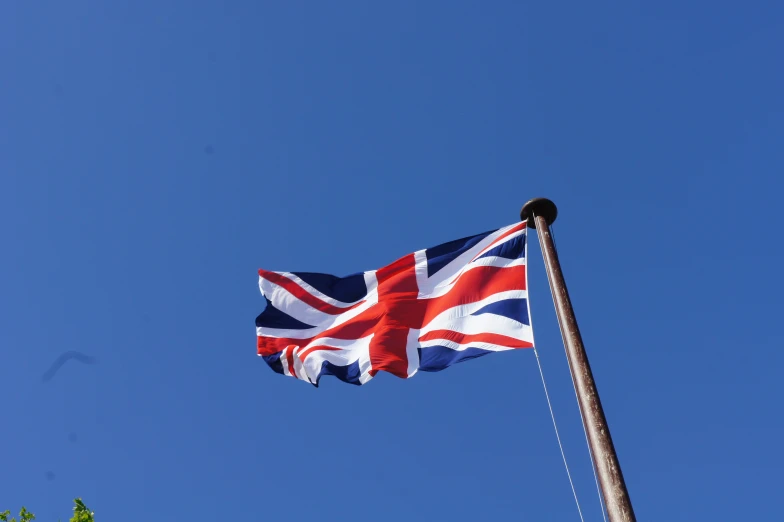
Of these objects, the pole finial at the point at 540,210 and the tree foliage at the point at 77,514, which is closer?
the pole finial at the point at 540,210

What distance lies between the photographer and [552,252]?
27.4 feet

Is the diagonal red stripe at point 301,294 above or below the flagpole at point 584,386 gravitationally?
above

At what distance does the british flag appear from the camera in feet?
30.7

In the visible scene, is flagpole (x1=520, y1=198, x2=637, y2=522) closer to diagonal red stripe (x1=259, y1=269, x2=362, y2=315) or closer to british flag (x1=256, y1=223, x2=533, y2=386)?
british flag (x1=256, y1=223, x2=533, y2=386)

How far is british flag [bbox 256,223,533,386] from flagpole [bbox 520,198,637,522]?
0.82m

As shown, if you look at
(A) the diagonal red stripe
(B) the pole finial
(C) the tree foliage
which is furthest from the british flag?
(C) the tree foliage

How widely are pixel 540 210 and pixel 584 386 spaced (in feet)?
10.1

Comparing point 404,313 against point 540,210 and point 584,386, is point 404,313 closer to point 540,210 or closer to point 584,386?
point 540,210

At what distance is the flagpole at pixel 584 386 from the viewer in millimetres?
5748

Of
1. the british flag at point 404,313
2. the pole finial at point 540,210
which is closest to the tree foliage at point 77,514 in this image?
the british flag at point 404,313

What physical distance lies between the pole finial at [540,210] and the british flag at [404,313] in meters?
0.63

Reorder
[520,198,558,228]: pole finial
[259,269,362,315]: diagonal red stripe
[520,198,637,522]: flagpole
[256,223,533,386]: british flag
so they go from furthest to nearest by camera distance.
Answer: [259,269,362,315]: diagonal red stripe
[256,223,533,386]: british flag
[520,198,558,228]: pole finial
[520,198,637,522]: flagpole

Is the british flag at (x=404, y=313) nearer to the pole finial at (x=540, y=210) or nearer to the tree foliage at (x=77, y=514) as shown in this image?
the pole finial at (x=540, y=210)

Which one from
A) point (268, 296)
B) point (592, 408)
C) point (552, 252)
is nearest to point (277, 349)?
point (268, 296)
